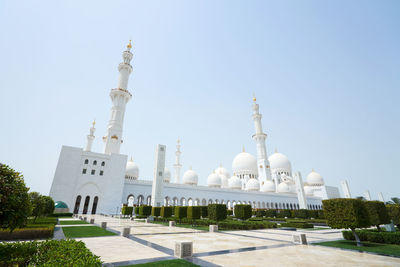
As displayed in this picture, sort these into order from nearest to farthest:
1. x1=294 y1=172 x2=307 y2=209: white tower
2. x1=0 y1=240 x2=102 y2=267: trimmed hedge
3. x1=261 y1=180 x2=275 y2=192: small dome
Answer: x1=0 y1=240 x2=102 y2=267: trimmed hedge
x1=294 y1=172 x2=307 y2=209: white tower
x1=261 y1=180 x2=275 y2=192: small dome

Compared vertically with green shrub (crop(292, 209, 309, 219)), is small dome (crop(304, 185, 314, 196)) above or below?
above

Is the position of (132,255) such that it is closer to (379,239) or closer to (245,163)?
(379,239)

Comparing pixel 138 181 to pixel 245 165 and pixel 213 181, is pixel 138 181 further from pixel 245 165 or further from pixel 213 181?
pixel 245 165

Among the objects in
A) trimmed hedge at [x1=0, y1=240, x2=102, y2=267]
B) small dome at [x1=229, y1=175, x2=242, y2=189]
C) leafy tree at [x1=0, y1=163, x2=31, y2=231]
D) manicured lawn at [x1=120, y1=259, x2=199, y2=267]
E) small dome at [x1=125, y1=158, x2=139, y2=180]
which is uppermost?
small dome at [x1=125, y1=158, x2=139, y2=180]

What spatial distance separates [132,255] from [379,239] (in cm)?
1178

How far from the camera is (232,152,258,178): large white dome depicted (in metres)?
55.4

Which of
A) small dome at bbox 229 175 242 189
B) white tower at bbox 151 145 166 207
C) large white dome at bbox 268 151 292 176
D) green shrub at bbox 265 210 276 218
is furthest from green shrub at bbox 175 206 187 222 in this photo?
large white dome at bbox 268 151 292 176

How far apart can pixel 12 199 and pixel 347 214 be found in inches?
527

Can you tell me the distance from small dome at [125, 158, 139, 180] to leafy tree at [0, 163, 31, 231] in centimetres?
3871

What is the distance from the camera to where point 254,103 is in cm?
5316

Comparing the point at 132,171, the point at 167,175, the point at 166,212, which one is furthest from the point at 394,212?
the point at 167,175

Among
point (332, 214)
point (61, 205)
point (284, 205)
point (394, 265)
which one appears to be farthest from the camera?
point (284, 205)

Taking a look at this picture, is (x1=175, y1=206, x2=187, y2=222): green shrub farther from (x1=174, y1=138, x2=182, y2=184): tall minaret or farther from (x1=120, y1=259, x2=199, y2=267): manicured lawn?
(x1=174, y1=138, x2=182, y2=184): tall minaret

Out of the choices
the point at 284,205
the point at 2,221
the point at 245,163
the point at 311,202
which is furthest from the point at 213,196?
the point at 2,221
